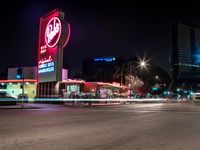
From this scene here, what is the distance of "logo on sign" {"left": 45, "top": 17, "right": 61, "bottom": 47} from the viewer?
51.8m

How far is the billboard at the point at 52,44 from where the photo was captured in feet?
169

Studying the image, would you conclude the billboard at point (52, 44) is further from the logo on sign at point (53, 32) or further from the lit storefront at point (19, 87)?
the lit storefront at point (19, 87)

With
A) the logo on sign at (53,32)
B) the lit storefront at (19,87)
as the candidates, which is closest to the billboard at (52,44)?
the logo on sign at (53,32)

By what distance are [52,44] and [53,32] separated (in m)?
2.18

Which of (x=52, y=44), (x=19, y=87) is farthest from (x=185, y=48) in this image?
(x=19, y=87)

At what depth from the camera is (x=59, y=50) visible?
52062 millimetres

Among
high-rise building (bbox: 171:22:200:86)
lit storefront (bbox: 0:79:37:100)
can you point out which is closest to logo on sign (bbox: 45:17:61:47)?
lit storefront (bbox: 0:79:37:100)

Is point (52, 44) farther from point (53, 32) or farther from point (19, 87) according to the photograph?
point (19, 87)

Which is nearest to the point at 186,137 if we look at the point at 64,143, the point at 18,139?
the point at 64,143

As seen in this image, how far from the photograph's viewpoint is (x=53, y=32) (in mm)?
53469

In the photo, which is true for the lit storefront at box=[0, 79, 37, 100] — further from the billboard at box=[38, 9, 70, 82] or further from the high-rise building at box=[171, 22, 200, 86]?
the high-rise building at box=[171, 22, 200, 86]

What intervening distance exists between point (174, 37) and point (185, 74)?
1320 cm

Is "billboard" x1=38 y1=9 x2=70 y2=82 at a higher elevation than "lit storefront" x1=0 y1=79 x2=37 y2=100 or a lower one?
higher

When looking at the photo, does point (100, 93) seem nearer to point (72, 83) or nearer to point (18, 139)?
point (72, 83)
